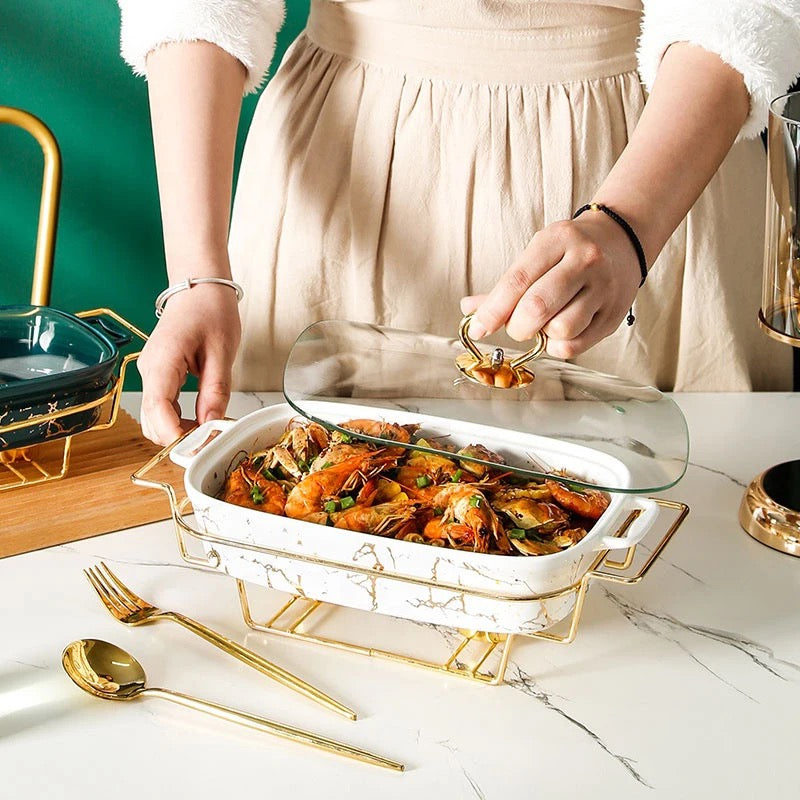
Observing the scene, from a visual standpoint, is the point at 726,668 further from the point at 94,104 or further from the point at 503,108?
the point at 94,104

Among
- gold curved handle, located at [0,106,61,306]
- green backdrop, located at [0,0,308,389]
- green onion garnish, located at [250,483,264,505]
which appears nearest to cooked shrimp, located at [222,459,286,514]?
green onion garnish, located at [250,483,264,505]

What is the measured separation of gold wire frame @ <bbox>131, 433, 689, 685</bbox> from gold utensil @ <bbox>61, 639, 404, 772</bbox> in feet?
0.29

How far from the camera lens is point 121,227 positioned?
199 centimetres

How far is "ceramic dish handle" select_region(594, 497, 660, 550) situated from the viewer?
0.73 metres

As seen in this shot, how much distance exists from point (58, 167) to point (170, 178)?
0.40m

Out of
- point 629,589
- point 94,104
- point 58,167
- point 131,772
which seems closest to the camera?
point 131,772

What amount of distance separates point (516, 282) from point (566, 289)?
0.15 feet

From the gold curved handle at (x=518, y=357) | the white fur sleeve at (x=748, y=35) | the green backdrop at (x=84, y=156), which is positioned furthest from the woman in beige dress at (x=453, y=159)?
the green backdrop at (x=84, y=156)

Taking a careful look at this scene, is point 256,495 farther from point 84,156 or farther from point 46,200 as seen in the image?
point 84,156

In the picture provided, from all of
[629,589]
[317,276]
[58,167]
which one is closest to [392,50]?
[317,276]

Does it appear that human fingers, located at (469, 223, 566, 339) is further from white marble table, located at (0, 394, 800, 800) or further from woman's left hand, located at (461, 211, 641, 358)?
white marble table, located at (0, 394, 800, 800)

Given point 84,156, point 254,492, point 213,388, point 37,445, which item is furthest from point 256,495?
point 84,156

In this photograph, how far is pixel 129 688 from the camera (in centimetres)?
75

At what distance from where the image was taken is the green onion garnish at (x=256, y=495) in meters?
0.80
